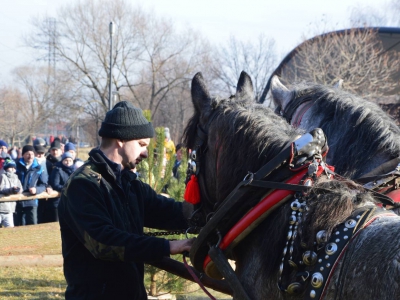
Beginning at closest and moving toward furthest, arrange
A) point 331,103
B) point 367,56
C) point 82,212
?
point 82,212, point 331,103, point 367,56

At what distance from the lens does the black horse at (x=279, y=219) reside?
1.88 metres

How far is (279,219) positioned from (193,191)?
1.98 ft

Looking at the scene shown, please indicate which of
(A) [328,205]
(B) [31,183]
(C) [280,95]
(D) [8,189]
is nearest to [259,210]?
(A) [328,205]

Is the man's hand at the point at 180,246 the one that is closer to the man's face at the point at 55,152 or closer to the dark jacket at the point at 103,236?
the dark jacket at the point at 103,236

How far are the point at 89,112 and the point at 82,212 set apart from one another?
29507mm

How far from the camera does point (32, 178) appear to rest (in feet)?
30.6

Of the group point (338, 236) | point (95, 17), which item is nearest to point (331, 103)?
point (338, 236)

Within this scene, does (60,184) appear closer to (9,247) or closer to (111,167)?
(9,247)

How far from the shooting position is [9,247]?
23.6 ft

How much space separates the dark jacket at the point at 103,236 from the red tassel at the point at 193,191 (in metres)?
0.29

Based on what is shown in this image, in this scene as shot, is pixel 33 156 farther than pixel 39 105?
No

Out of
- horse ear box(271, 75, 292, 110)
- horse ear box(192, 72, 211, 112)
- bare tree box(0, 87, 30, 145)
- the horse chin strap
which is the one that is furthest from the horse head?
bare tree box(0, 87, 30, 145)

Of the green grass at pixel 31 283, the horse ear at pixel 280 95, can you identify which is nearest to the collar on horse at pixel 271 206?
the horse ear at pixel 280 95

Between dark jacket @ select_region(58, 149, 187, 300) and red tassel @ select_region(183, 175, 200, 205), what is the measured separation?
29cm
